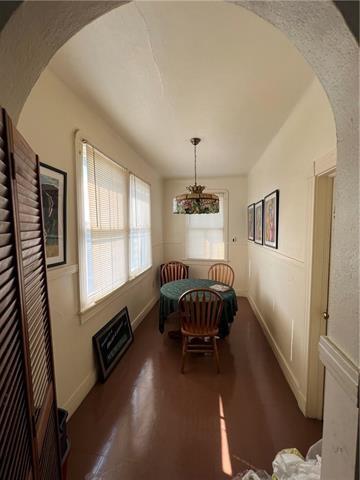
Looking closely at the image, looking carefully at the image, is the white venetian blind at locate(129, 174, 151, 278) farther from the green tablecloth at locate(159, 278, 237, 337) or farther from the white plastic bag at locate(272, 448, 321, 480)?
the white plastic bag at locate(272, 448, 321, 480)

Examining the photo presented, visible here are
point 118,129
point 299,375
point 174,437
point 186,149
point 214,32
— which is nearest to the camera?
point 214,32

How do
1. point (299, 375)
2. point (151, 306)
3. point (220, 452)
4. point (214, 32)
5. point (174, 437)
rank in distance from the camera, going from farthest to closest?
point (151, 306) → point (299, 375) → point (174, 437) → point (220, 452) → point (214, 32)

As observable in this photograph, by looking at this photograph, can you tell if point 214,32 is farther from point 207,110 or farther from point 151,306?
point 151,306

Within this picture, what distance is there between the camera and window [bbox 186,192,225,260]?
4789mm

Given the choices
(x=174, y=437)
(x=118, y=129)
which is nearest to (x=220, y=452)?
(x=174, y=437)

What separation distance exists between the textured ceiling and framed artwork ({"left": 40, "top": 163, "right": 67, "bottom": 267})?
71cm

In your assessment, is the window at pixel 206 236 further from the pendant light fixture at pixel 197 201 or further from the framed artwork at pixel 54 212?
the framed artwork at pixel 54 212

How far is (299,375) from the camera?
1.94 metres

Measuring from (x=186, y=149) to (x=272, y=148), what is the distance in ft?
3.67

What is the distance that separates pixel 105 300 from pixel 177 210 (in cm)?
140

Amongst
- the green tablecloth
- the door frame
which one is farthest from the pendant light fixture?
the door frame

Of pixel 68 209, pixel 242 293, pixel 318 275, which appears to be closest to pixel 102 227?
pixel 68 209

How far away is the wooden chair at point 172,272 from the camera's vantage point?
434 centimetres

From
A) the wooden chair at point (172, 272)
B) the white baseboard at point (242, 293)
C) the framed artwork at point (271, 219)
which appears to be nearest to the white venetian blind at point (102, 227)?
the wooden chair at point (172, 272)
